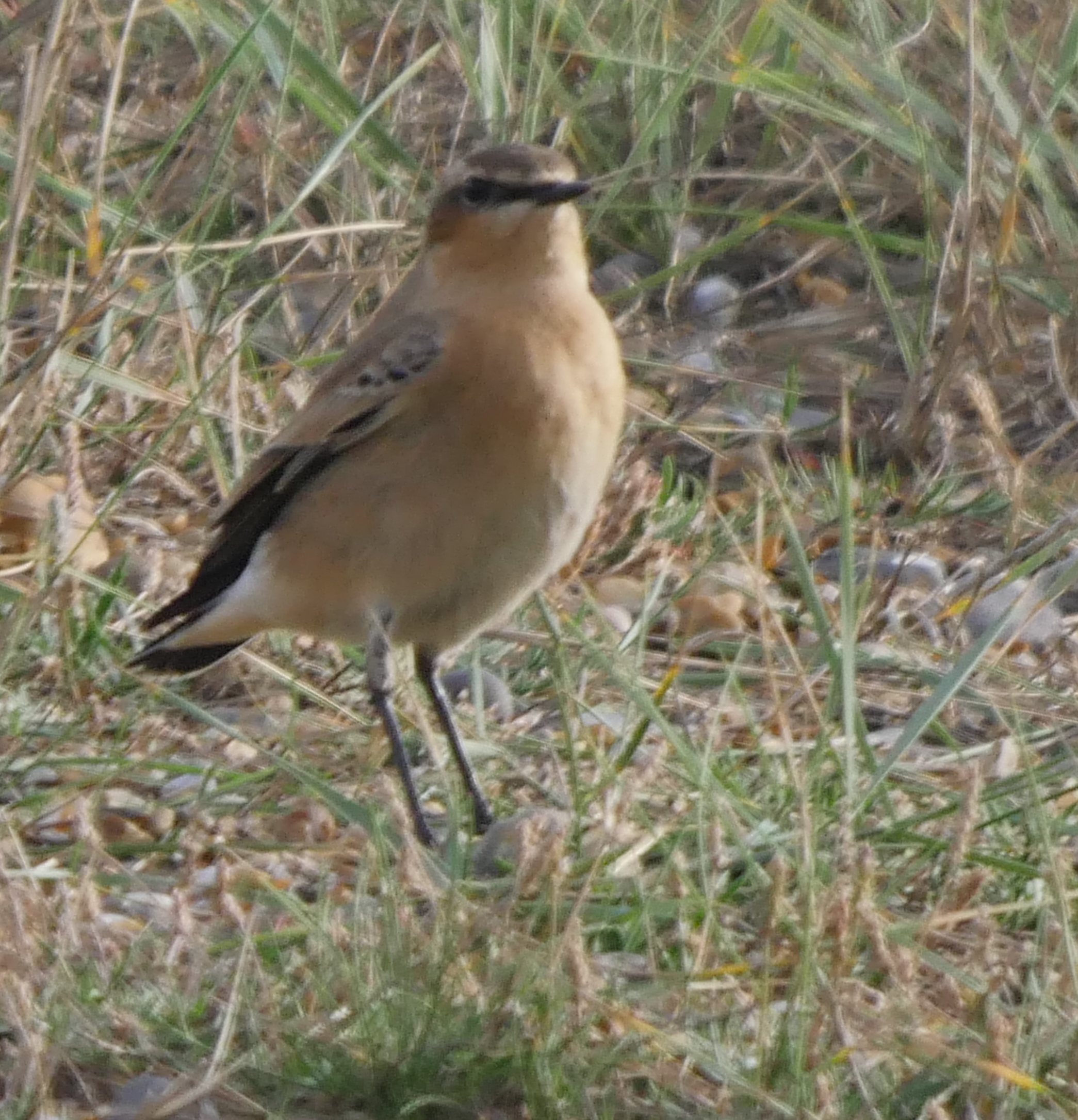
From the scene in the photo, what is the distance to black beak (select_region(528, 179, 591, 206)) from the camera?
4.33 metres

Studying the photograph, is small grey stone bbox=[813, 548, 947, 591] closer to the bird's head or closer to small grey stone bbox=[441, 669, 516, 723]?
small grey stone bbox=[441, 669, 516, 723]

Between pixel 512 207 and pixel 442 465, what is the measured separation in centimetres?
57

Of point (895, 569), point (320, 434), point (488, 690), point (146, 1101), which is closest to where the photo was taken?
point (146, 1101)

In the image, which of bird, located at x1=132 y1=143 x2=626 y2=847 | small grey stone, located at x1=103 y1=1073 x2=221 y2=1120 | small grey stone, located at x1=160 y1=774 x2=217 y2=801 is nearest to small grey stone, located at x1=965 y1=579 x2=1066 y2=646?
bird, located at x1=132 y1=143 x2=626 y2=847

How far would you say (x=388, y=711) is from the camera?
445 cm

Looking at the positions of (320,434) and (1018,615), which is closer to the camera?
(320,434)

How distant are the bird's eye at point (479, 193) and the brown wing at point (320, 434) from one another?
0.84 feet

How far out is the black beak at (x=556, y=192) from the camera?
14.2ft

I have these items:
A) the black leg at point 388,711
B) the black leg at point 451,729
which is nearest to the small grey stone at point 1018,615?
the black leg at point 451,729

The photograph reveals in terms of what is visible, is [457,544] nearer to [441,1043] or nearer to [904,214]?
[441,1043]

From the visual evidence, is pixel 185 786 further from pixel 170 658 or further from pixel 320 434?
pixel 320 434

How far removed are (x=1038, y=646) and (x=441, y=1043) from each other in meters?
2.27

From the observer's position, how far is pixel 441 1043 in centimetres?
296

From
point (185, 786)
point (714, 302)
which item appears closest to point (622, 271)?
point (714, 302)
